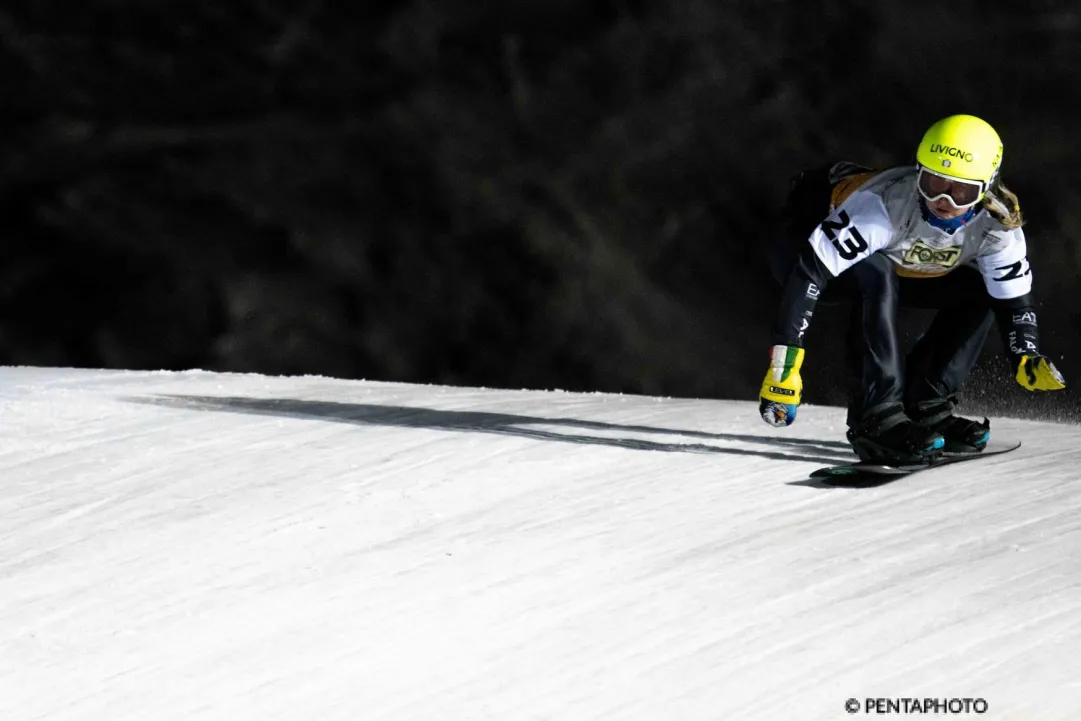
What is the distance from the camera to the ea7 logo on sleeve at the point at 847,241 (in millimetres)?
5172

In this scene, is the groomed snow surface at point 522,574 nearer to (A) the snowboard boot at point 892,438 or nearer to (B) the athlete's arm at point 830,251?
(A) the snowboard boot at point 892,438

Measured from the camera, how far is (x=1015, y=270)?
213 inches

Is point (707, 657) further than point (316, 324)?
No

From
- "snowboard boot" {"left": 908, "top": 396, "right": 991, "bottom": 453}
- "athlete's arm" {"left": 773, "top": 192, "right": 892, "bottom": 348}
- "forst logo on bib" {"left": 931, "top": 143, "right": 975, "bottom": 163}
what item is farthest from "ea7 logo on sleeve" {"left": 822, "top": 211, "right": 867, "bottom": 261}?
"snowboard boot" {"left": 908, "top": 396, "right": 991, "bottom": 453}

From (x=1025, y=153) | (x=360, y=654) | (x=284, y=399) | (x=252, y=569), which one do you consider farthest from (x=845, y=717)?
(x=1025, y=153)

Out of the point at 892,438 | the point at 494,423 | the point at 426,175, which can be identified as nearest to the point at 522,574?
the point at 892,438

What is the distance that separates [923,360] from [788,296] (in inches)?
29.8

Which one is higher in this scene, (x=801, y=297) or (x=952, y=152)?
(x=952, y=152)

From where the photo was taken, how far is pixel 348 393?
7.68m

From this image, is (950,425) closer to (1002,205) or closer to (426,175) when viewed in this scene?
(1002,205)

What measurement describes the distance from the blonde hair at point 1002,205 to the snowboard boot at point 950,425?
2.30ft

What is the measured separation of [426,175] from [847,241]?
9.81m

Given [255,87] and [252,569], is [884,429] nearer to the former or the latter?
[252,569]

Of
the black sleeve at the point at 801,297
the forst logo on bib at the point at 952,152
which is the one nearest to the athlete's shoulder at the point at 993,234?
the forst logo on bib at the point at 952,152
